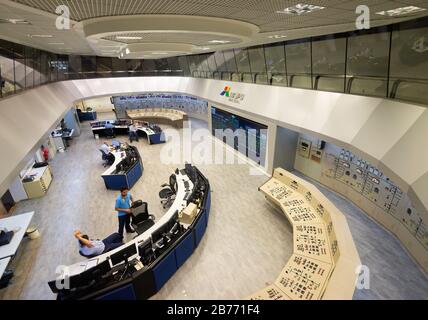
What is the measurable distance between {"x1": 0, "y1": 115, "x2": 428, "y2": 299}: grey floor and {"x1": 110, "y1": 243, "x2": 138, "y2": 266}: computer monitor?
1072 millimetres

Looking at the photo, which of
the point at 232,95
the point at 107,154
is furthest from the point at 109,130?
the point at 232,95

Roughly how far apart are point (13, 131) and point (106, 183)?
4.44 meters

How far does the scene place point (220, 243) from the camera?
6.01m

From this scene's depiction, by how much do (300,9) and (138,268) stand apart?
5.11 m

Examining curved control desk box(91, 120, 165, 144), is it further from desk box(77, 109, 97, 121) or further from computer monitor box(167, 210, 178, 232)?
computer monitor box(167, 210, 178, 232)

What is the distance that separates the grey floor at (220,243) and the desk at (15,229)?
0.80m

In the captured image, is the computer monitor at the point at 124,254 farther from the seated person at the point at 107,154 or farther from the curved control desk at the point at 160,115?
the curved control desk at the point at 160,115

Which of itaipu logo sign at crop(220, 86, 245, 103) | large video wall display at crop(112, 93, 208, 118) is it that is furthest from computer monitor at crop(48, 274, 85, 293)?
large video wall display at crop(112, 93, 208, 118)

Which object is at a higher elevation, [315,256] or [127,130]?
[127,130]

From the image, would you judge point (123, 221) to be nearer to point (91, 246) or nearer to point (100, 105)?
point (91, 246)

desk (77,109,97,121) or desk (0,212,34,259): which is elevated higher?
desk (77,109,97,121)

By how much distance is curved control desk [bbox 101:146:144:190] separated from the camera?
8523mm

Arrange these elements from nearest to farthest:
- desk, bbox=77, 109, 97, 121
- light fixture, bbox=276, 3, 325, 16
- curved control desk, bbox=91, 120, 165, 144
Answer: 1. light fixture, bbox=276, 3, 325, 16
2. curved control desk, bbox=91, 120, 165, 144
3. desk, bbox=77, 109, 97, 121
